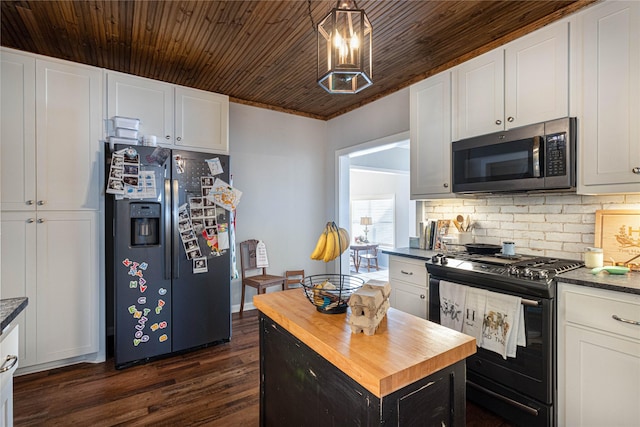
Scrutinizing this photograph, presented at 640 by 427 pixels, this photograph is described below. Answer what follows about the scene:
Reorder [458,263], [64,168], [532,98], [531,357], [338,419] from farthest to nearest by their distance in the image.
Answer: [64,168]
[458,263]
[532,98]
[531,357]
[338,419]

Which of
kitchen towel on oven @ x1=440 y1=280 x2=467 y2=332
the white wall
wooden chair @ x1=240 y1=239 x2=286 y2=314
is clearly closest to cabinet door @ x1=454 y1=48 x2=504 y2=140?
kitchen towel on oven @ x1=440 y1=280 x2=467 y2=332

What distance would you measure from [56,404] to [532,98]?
3.77m

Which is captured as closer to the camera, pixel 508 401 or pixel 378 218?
pixel 508 401

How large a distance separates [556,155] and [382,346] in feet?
5.80

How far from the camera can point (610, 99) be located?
1757 mm

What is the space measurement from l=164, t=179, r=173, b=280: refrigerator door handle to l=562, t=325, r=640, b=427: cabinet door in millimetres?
2827

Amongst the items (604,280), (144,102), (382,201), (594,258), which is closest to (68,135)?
(144,102)

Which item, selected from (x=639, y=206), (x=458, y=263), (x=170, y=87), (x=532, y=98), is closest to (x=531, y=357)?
(x=458, y=263)

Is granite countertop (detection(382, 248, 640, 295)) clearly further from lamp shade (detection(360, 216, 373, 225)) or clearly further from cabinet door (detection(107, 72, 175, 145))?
lamp shade (detection(360, 216, 373, 225))

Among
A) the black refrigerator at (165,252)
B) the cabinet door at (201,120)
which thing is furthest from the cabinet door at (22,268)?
the cabinet door at (201,120)

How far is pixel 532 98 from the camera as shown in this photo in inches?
81.4

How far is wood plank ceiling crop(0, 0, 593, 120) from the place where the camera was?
2.15m

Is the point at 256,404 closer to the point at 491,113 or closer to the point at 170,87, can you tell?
the point at 491,113

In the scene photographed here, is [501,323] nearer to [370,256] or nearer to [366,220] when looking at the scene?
[370,256]
